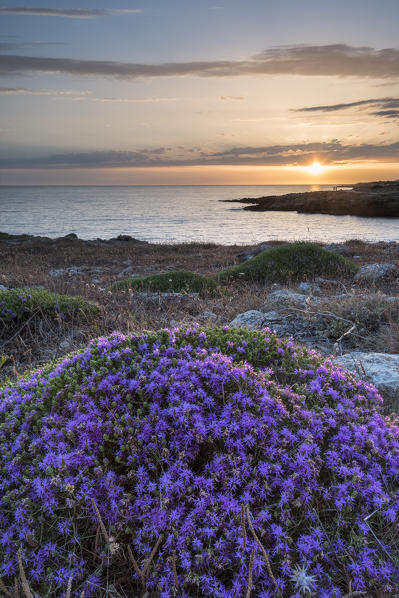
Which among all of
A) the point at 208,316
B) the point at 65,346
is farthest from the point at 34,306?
the point at 208,316

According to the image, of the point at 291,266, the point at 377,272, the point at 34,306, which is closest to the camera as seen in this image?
the point at 34,306

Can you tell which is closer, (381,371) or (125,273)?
(381,371)

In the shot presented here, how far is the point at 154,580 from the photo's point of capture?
202 cm

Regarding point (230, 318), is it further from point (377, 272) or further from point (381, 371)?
point (377, 272)

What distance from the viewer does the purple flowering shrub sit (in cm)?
202

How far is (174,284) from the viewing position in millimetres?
13320

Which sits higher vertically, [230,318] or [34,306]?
[34,306]

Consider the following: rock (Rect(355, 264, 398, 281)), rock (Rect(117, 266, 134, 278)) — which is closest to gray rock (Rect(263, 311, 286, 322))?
A: rock (Rect(355, 264, 398, 281))

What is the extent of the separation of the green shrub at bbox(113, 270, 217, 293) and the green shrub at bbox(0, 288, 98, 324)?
4.69 meters

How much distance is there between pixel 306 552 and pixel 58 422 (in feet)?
5.43

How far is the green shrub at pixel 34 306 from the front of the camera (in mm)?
7473

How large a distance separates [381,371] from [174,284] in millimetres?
9474

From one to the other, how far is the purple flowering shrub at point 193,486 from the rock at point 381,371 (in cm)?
117

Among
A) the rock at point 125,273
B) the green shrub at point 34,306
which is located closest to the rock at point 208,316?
the green shrub at point 34,306
